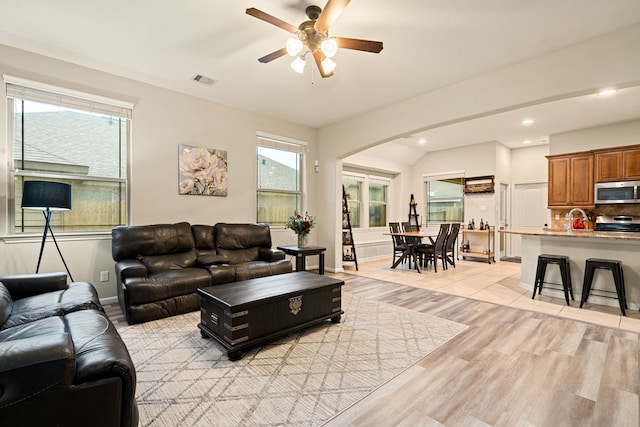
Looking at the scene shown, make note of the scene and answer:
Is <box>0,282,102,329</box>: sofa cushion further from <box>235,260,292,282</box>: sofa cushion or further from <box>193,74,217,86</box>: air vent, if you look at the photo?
<box>193,74,217,86</box>: air vent

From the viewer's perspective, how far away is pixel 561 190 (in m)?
6.18

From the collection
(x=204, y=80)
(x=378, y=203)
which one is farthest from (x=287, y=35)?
A: (x=378, y=203)

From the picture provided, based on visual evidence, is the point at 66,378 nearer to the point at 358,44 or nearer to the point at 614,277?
the point at 358,44

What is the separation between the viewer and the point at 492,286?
4.76m

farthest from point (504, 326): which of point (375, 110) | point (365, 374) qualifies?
point (375, 110)

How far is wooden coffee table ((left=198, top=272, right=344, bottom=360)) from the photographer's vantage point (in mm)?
2340

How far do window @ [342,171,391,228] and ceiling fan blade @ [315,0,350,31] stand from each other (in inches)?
195

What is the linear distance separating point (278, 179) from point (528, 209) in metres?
6.40

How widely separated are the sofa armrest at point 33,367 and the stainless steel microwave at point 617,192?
25.7 feet

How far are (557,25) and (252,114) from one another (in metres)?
4.21

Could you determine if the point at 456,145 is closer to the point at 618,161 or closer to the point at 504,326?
the point at 618,161

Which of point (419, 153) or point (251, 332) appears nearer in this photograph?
point (251, 332)

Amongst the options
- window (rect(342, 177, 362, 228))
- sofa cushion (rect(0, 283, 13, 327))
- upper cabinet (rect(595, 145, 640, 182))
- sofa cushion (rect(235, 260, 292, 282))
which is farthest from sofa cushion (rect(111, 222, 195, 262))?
upper cabinet (rect(595, 145, 640, 182))

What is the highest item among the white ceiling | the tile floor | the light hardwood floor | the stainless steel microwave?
the white ceiling
